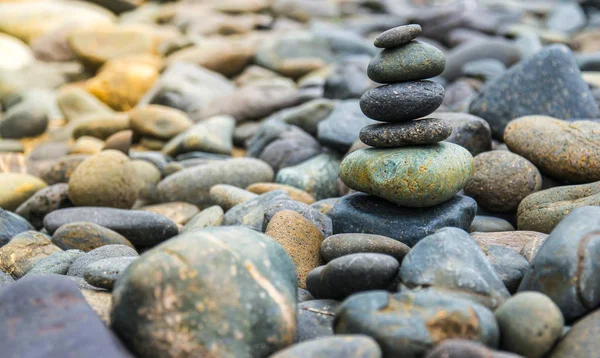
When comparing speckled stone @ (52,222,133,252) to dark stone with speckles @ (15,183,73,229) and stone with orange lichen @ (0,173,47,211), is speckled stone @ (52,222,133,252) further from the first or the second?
stone with orange lichen @ (0,173,47,211)

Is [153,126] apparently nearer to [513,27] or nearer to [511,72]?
[511,72]

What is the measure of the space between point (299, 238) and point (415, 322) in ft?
5.19

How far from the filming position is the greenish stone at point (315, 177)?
5.94 meters

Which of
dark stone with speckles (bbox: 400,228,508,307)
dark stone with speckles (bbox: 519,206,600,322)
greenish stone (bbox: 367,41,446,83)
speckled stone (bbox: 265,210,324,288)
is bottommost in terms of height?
speckled stone (bbox: 265,210,324,288)

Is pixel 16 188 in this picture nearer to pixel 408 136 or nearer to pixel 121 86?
pixel 408 136

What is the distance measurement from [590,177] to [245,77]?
7327mm

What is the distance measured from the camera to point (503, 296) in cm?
295

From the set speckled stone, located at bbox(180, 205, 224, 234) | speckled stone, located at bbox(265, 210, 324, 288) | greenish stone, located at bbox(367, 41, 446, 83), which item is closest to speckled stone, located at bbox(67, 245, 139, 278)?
speckled stone, located at bbox(180, 205, 224, 234)

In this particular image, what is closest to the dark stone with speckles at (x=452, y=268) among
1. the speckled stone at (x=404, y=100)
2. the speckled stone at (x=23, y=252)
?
the speckled stone at (x=404, y=100)

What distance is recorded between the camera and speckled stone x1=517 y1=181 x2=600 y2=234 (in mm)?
3987

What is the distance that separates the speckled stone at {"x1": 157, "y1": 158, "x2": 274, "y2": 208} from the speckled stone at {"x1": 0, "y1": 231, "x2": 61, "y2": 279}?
1634 millimetres

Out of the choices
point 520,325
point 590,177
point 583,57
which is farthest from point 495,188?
point 583,57

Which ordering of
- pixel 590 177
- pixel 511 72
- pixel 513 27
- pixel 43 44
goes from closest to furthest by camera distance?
pixel 590 177 < pixel 511 72 < pixel 513 27 < pixel 43 44

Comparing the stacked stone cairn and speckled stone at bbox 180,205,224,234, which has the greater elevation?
A: the stacked stone cairn
